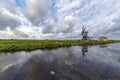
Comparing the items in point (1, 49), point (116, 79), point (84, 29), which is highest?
point (84, 29)

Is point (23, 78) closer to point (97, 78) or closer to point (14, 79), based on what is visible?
point (14, 79)

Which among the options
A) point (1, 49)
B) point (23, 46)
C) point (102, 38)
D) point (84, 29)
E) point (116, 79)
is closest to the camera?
point (116, 79)

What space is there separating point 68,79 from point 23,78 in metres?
5.68

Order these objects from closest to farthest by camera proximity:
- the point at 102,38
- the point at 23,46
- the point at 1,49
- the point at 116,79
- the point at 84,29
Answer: the point at 116,79 → the point at 1,49 → the point at 23,46 → the point at 84,29 → the point at 102,38

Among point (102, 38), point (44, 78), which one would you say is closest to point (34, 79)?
point (44, 78)

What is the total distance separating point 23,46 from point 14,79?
31061mm

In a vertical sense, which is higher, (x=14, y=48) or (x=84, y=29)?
(x=84, y=29)

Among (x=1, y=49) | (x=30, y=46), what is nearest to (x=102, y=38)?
(x=30, y=46)

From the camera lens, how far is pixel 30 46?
45.9 metres

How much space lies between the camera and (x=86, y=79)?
1428 cm

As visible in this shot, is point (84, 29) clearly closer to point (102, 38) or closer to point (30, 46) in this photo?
point (102, 38)

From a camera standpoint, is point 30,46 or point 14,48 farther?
point 30,46

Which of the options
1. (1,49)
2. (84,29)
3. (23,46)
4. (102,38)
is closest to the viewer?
(1,49)

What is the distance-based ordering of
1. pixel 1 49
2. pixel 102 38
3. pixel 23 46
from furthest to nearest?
pixel 102 38
pixel 23 46
pixel 1 49
